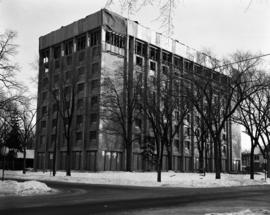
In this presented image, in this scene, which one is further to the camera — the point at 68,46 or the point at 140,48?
the point at 68,46

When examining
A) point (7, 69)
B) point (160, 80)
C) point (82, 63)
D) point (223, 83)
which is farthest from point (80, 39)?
point (7, 69)

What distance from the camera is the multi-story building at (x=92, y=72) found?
6109cm

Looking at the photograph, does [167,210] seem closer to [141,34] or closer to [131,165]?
[131,165]

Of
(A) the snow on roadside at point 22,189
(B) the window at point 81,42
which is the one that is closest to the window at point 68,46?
(B) the window at point 81,42

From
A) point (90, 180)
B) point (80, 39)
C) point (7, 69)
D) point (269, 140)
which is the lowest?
point (90, 180)

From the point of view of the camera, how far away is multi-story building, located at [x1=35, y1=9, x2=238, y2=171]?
61.1m

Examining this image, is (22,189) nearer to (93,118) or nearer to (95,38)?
(93,118)

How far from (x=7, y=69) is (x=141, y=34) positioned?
41.5m

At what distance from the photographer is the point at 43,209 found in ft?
42.5

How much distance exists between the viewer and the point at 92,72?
63.7 metres

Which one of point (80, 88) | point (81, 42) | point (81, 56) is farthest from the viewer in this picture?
point (81, 42)

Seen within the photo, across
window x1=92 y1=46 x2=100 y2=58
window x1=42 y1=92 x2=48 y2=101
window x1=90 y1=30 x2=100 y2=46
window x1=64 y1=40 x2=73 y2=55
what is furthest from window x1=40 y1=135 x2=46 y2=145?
window x1=90 y1=30 x2=100 y2=46

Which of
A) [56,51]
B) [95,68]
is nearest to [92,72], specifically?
[95,68]

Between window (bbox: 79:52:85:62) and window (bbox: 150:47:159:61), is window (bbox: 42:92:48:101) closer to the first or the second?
window (bbox: 79:52:85:62)
